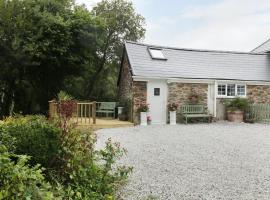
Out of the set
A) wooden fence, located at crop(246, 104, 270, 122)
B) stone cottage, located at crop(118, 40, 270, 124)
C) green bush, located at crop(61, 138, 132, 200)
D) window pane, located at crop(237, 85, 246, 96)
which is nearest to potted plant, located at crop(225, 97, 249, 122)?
wooden fence, located at crop(246, 104, 270, 122)

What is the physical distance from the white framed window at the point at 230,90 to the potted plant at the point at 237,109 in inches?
34.2

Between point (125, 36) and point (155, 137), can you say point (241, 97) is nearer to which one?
point (155, 137)

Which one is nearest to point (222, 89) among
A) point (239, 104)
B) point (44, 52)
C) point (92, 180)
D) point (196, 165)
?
point (239, 104)

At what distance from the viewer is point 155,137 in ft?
41.0

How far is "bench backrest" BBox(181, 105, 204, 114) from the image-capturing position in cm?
1830

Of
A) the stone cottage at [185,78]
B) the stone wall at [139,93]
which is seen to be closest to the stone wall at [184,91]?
the stone cottage at [185,78]

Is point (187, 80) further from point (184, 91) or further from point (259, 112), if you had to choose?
point (259, 112)

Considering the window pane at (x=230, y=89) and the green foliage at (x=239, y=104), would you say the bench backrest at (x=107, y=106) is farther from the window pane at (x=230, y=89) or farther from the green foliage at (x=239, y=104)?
the window pane at (x=230, y=89)

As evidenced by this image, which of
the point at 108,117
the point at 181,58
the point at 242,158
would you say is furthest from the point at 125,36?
the point at 242,158

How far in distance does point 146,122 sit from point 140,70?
2850 millimetres

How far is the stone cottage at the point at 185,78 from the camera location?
17844 mm

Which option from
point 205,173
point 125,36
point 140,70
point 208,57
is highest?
point 125,36

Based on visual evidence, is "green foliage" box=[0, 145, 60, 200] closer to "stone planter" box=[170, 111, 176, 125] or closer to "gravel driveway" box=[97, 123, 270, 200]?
"gravel driveway" box=[97, 123, 270, 200]

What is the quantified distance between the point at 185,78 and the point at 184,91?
2.47 ft
